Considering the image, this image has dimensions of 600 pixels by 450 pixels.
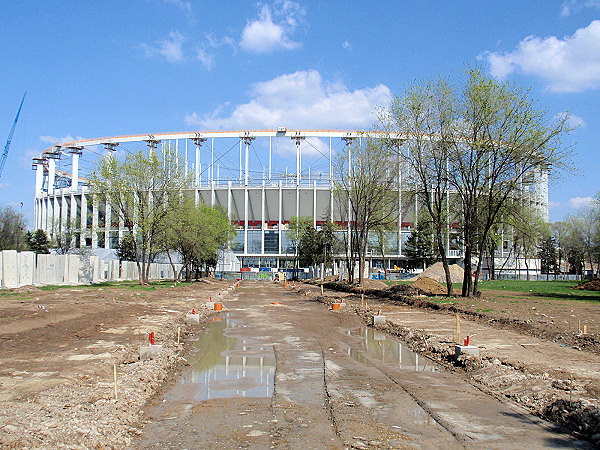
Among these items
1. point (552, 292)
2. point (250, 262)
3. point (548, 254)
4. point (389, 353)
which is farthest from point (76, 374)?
point (548, 254)

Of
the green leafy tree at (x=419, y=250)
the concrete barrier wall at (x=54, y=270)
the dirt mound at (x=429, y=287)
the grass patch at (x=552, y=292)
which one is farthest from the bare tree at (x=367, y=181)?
the green leafy tree at (x=419, y=250)

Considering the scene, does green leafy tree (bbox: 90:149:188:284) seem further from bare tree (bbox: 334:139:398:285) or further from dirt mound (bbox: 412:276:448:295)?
dirt mound (bbox: 412:276:448:295)

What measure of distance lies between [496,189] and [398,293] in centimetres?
1035

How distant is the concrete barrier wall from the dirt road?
87.5 ft

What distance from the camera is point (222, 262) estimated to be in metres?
101

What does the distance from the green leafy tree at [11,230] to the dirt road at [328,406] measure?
2873 inches

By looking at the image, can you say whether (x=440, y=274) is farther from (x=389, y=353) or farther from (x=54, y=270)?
(x=389, y=353)

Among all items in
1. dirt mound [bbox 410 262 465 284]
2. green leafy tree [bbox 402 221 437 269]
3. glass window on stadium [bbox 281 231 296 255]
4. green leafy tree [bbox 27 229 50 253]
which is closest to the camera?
dirt mound [bbox 410 262 465 284]

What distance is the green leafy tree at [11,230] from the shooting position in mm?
76250

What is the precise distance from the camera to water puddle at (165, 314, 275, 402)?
976 centimetres

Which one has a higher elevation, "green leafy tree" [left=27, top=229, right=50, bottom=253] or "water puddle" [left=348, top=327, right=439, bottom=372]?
"green leafy tree" [left=27, top=229, right=50, bottom=253]

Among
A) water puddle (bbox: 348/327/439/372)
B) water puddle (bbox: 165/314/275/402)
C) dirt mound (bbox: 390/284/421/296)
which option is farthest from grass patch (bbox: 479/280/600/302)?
water puddle (bbox: 165/314/275/402)

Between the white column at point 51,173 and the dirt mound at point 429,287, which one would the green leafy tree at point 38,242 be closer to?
the white column at point 51,173

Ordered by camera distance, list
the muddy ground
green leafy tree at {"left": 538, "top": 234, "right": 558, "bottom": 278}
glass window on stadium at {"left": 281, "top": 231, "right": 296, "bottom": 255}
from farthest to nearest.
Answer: green leafy tree at {"left": 538, "top": 234, "right": 558, "bottom": 278}
glass window on stadium at {"left": 281, "top": 231, "right": 296, "bottom": 255}
the muddy ground
